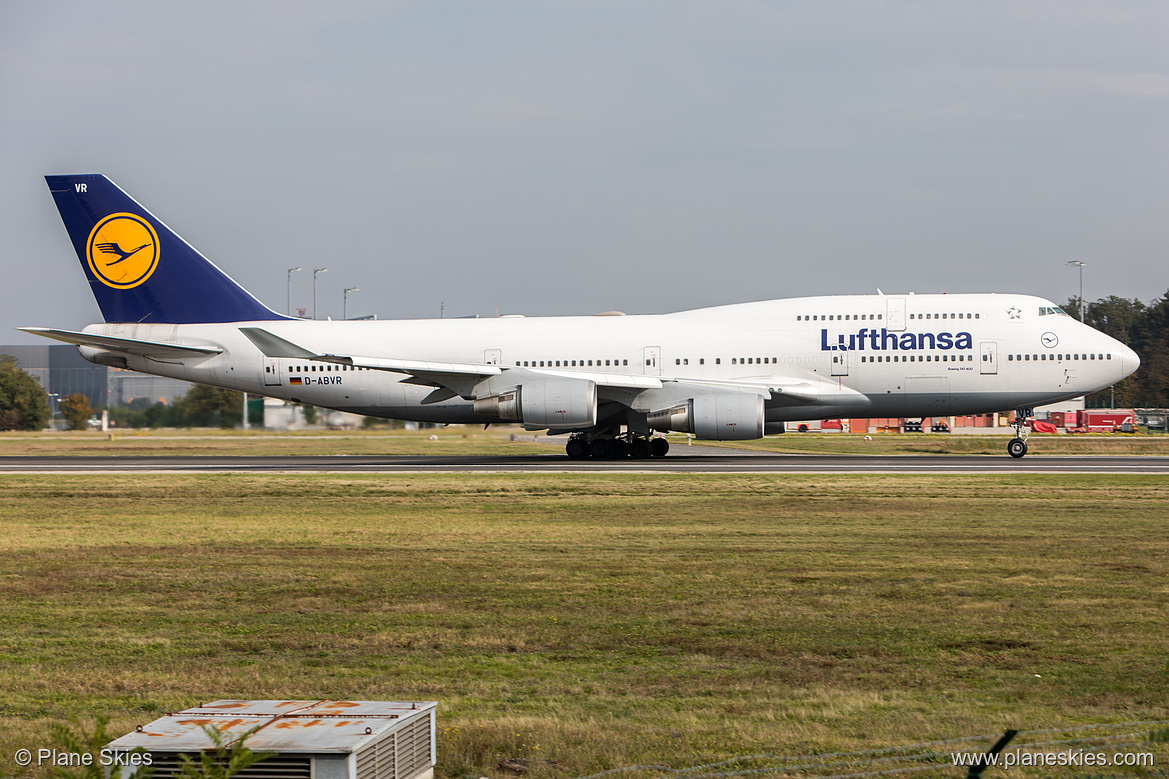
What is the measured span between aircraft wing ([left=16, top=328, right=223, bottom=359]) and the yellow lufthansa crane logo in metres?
1.98

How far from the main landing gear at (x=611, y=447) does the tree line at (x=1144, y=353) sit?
49988mm

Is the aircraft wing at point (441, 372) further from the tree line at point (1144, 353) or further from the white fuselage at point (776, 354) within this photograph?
the tree line at point (1144, 353)

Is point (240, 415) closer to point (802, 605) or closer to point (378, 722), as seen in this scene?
point (802, 605)

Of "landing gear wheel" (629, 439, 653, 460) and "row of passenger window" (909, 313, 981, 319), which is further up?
"row of passenger window" (909, 313, 981, 319)

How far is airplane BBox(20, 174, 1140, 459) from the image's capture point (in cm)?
2961

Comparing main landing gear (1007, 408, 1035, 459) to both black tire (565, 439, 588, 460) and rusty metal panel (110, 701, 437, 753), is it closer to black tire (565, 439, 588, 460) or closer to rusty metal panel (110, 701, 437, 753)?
black tire (565, 439, 588, 460)

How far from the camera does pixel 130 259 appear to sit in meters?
32.4

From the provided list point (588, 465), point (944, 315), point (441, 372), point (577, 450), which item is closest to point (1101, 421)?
point (944, 315)

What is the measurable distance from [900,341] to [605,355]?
8573 mm

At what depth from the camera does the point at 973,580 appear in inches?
421

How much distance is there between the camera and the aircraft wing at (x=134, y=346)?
28.3 metres

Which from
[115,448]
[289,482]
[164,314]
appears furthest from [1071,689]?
[115,448]

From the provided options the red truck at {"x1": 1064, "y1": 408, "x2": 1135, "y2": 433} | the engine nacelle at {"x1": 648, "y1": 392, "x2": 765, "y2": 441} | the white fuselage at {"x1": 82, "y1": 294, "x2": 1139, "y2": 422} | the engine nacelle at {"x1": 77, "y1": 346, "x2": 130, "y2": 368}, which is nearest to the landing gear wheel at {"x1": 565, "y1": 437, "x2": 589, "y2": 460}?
the white fuselage at {"x1": 82, "y1": 294, "x2": 1139, "y2": 422}

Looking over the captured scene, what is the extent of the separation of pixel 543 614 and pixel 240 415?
3559 cm
